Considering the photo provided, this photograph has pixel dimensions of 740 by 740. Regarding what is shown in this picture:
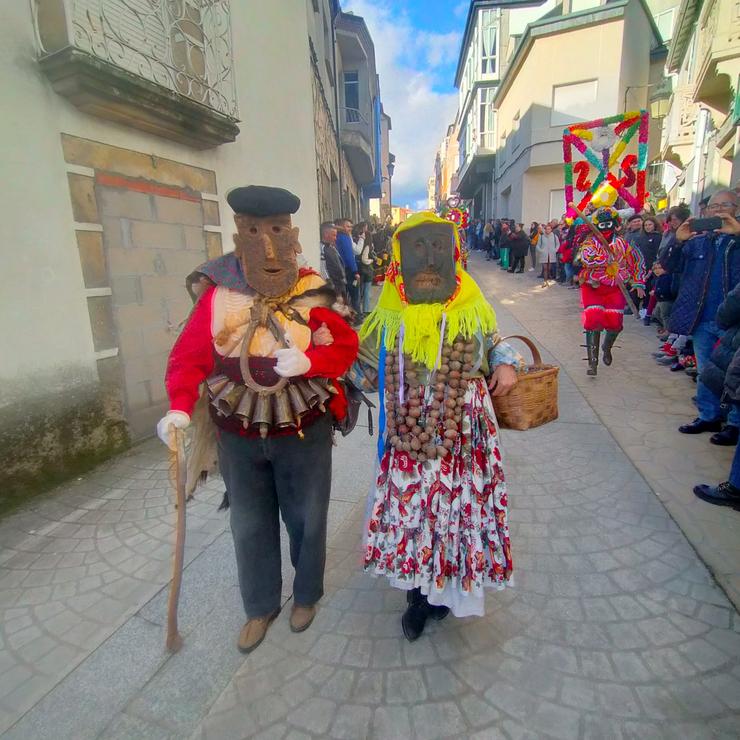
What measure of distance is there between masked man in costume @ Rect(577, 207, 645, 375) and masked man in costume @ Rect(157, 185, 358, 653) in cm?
454

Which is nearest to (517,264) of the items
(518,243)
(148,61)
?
(518,243)

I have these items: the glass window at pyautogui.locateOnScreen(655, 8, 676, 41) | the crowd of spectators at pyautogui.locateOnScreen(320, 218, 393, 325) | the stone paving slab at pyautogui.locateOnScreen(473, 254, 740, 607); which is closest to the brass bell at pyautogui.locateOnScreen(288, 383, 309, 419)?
the stone paving slab at pyautogui.locateOnScreen(473, 254, 740, 607)

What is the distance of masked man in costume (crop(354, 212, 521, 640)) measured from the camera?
1.98 metres

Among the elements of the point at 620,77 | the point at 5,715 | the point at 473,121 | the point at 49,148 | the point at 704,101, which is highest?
the point at 473,121

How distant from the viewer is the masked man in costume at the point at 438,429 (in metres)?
1.98

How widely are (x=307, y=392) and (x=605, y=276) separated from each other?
15.8 ft

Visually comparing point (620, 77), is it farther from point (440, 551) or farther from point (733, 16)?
point (440, 551)

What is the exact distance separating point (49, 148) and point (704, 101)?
512 inches

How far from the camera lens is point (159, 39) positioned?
4.21 m

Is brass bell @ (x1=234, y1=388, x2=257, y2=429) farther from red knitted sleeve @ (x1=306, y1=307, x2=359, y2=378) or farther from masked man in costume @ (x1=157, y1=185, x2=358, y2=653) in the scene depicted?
red knitted sleeve @ (x1=306, y1=307, x2=359, y2=378)

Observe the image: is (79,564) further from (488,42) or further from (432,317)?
(488,42)

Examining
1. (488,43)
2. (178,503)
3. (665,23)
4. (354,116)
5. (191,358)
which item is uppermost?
(488,43)

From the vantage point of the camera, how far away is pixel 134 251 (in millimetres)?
4324

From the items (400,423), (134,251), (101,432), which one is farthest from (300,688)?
(134,251)
